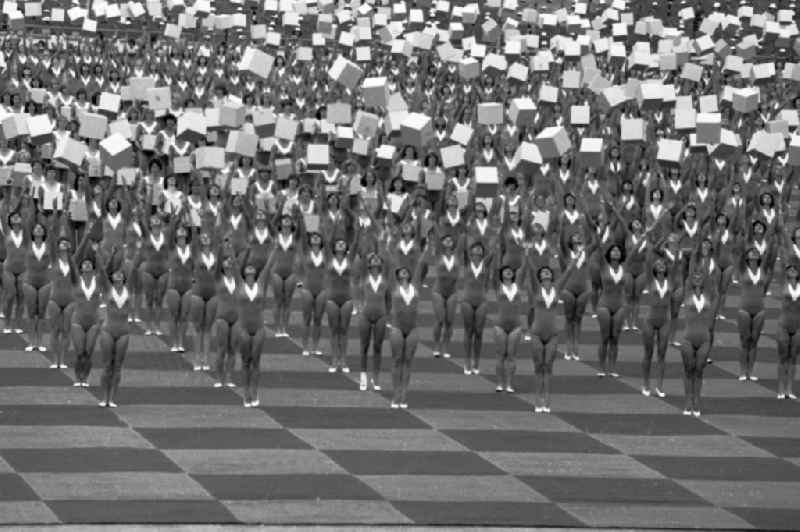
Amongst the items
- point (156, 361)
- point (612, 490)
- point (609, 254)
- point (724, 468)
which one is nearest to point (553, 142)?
point (609, 254)

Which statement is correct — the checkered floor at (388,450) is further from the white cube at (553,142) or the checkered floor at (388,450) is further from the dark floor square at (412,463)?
the white cube at (553,142)

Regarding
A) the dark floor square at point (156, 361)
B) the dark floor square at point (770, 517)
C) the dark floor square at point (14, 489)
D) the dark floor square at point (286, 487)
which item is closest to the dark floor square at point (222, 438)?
the dark floor square at point (286, 487)

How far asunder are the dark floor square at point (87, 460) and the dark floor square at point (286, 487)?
82 centimetres

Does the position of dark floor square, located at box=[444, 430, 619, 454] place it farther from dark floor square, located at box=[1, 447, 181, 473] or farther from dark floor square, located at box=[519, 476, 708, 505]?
dark floor square, located at box=[1, 447, 181, 473]

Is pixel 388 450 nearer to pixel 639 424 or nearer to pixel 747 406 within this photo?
pixel 639 424

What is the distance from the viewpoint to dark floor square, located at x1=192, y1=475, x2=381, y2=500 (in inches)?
1008

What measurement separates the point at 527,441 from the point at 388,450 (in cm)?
190

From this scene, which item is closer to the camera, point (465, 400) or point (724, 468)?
point (724, 468)

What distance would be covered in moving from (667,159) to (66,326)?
11445mm

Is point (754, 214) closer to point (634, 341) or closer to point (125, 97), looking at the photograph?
point (634, 341)

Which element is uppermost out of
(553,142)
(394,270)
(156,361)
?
(553,142)

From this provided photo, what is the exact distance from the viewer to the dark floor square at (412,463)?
27016 mm

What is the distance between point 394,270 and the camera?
102 ft

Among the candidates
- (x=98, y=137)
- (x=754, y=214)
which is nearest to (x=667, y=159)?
(x=754, y=214)
